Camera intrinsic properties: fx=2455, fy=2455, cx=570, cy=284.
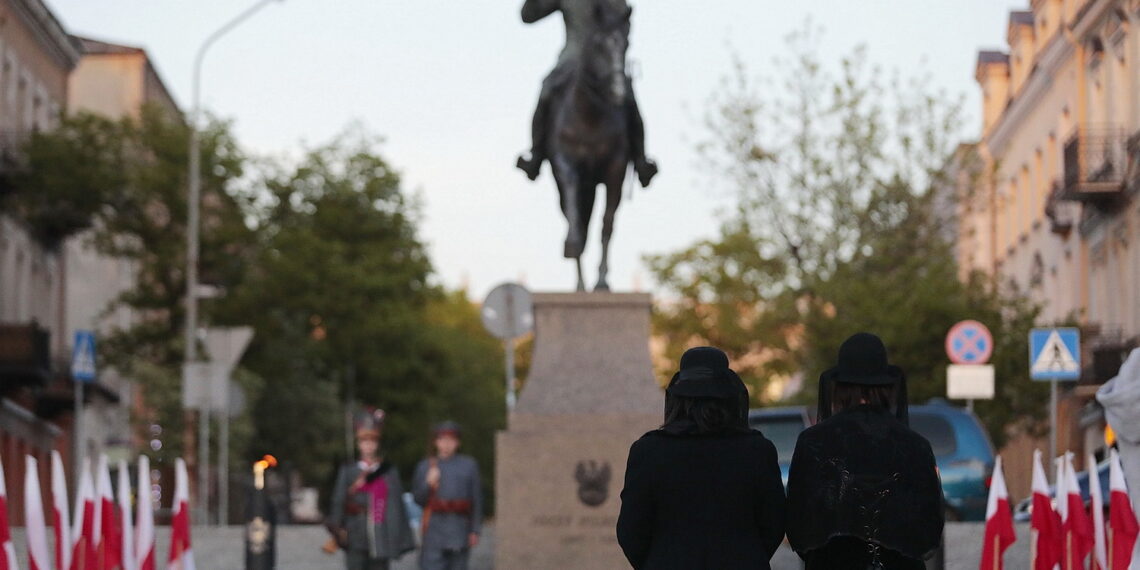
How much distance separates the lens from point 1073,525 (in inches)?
594

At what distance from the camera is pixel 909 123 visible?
5444 centimetres

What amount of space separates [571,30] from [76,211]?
139 feet

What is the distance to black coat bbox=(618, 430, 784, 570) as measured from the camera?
25.4 ft

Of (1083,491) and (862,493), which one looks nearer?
(862,493)

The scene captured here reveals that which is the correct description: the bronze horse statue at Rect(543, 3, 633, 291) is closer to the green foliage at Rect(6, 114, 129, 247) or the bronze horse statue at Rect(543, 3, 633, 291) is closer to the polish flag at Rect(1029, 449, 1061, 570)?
the polish flag at Rect(1029, 449, 1061, 570)

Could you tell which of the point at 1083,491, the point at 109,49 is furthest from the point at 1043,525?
the point at 109,49

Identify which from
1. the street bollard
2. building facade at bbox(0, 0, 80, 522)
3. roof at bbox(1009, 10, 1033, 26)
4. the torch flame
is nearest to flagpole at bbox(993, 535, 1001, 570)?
the street bollard

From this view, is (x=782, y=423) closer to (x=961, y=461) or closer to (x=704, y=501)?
(x=961, y=461)

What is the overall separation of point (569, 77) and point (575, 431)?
252 cm

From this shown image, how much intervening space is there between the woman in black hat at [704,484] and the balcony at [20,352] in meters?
46.5

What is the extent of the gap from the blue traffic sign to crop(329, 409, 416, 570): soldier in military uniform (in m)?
9.50

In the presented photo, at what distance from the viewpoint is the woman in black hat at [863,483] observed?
7863 millimetres

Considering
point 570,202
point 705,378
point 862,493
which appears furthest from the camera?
point 570,202

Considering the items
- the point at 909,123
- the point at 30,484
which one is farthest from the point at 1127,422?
the point at 909,123
